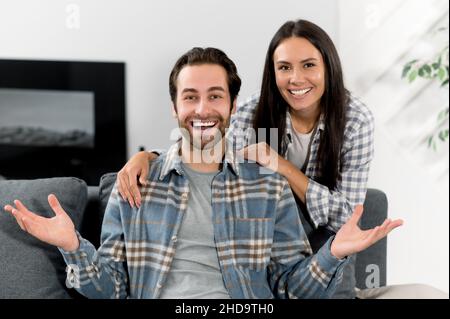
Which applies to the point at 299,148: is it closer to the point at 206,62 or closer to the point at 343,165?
the point at 343,165

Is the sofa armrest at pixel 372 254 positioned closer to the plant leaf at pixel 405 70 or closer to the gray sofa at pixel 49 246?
the gray sofa at pixel 49 246

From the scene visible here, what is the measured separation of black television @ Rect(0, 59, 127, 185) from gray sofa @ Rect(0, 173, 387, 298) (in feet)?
6.20

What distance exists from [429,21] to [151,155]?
2.01 m

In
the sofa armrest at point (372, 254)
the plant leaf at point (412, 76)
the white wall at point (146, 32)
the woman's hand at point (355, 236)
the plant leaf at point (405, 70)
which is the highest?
Answer: the white wall at point (146, 32)

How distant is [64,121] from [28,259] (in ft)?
6.95

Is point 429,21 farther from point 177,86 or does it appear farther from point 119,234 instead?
point 119,234

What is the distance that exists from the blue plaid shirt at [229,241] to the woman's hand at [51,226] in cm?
8

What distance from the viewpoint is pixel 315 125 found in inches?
59.7

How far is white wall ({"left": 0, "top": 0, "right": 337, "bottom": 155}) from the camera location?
3.20 metres

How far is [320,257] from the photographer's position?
115 cm

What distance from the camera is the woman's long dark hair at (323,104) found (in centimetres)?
146

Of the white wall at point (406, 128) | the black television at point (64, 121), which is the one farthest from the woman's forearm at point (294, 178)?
the black television at point (64, 121)

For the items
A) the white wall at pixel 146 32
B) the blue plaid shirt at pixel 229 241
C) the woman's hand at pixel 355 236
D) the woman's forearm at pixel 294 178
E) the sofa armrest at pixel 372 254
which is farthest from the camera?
the white wall at pixel 146 32
